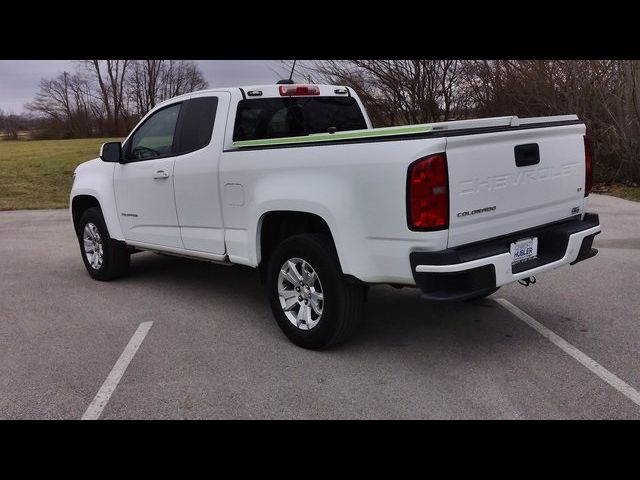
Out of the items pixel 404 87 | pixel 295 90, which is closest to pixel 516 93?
pixel 404 87

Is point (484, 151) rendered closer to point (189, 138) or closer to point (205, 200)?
point (205, 200)

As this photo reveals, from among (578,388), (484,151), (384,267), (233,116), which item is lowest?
(578,388)

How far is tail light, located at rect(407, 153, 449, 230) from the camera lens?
11.0 feet

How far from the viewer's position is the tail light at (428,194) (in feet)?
11.0

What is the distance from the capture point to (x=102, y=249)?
6570mm

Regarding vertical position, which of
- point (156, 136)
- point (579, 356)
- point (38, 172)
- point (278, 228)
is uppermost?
point (156, 136)

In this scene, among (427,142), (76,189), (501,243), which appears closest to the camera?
(427,142)

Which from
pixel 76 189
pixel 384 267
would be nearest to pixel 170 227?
pixel 76 189

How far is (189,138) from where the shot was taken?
521cm

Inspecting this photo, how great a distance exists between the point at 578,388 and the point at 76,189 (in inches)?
224

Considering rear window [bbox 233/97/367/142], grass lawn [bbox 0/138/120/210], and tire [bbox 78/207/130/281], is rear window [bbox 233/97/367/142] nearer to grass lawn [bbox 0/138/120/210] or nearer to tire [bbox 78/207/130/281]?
tire [bbox 78/207/130/281]

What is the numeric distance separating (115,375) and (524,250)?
9.60 ft

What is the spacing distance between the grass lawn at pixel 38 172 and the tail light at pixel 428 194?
1281cm

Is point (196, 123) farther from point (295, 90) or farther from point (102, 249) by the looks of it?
point (102, 249)
